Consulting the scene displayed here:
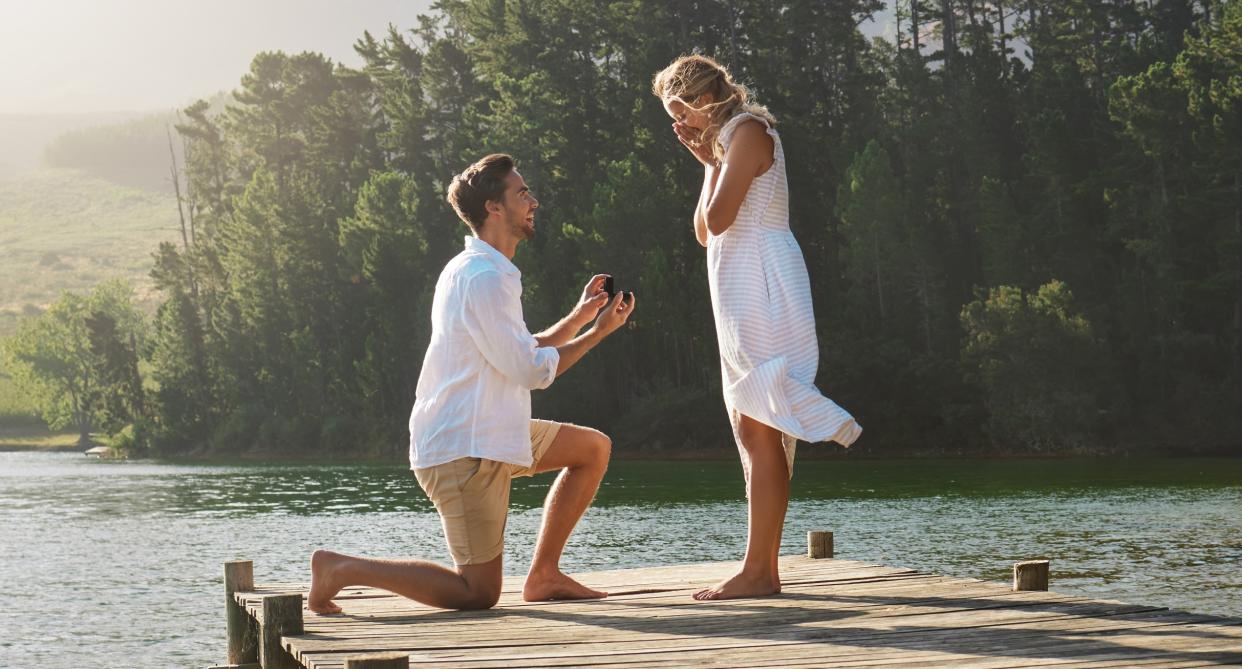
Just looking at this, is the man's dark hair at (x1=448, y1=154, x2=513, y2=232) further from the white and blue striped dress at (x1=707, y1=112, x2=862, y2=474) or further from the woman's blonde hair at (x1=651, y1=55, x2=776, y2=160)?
the white and blue striped dress at (x1=707, y1=112, x2=862, y2=474)

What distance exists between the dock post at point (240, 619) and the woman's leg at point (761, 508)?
2.34 meters

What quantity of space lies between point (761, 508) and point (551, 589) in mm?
963

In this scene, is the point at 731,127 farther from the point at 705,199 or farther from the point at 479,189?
the point at 479,189

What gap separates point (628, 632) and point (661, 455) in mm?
49472

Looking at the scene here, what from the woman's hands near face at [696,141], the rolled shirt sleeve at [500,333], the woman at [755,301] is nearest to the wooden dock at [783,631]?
the woman at [755,301]

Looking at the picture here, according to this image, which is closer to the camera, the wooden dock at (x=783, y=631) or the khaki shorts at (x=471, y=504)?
the wooden dock at (x=783, y=631)

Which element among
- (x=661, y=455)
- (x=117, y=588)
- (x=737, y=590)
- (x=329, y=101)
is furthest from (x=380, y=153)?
(x=737, y=590)

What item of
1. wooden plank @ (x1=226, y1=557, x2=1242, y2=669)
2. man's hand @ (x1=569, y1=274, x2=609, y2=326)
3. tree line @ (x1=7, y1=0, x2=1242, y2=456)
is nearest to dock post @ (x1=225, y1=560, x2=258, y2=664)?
wooden plank @ (x1=226, y1=557, x2=1242, y2=669)

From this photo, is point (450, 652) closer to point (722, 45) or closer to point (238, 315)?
point (722, 45)

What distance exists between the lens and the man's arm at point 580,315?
586 cm

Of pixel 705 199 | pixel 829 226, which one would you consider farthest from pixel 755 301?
pixel 829 226

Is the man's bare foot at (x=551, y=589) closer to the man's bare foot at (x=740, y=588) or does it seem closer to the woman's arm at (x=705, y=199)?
the man's bare foot at (x=740, y=588)

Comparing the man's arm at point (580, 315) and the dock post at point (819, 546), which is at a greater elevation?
the man's arm at point (580, 315)

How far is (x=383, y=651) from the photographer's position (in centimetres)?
475
